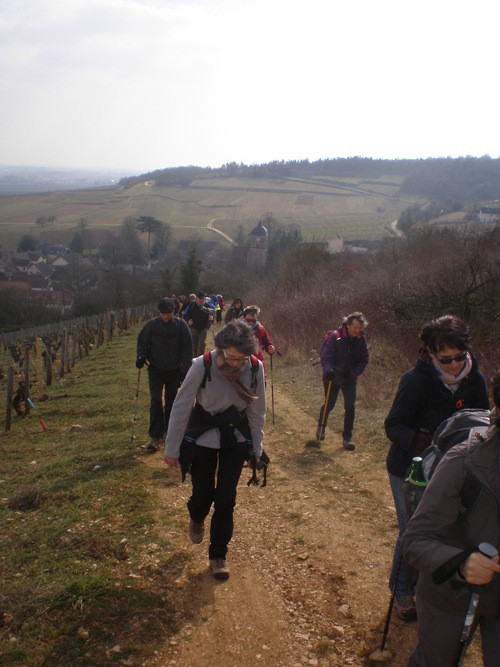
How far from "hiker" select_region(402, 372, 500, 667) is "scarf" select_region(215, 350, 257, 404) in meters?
1.85

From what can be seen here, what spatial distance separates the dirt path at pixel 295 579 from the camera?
11.6 feet

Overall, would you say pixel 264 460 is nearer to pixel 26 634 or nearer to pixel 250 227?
pixel 26 634

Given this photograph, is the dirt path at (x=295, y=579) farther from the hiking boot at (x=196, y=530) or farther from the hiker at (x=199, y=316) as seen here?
the hiker at (x=199, y=316)

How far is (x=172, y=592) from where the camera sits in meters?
4.07

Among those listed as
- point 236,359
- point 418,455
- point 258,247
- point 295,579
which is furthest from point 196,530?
point 258,247

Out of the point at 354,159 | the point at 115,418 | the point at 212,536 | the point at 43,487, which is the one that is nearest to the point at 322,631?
the point at 212,536

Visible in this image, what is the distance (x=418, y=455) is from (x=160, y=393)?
4579mm

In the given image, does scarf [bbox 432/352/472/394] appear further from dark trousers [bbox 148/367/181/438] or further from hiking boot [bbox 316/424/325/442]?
hiking boot [bbox 316/424/325/442]

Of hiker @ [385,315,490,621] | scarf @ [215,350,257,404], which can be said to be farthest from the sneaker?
scarf @ [215,350,257,404]

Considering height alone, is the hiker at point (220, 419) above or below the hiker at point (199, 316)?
above

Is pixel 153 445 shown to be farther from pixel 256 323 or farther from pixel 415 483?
pixel 415 483

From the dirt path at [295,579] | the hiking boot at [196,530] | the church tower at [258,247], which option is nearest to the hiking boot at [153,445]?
the dirt path at [295,579]

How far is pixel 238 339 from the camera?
382 centimetres

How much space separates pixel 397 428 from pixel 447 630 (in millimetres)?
1344
